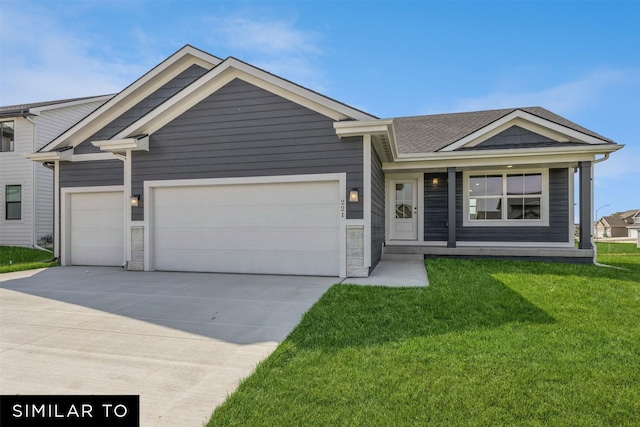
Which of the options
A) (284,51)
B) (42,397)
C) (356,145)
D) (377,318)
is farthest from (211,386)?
(284,51)

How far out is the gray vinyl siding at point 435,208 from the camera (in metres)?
10.2

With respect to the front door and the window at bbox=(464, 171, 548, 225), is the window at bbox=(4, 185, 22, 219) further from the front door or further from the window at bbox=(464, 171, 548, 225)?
the window at bbox=(464, 171, 548, 225)

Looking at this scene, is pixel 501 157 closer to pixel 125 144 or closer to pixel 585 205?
pixel 585 205

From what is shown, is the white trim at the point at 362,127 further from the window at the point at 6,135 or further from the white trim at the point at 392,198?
the window at the point at 6,135

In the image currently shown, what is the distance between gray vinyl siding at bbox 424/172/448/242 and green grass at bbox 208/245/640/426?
197 inches

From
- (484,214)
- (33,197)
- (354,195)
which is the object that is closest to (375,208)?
(354,195)

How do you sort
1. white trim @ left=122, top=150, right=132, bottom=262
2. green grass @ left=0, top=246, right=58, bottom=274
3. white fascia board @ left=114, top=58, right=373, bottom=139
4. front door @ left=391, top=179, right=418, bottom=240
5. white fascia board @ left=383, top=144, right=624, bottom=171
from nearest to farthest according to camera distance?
white fascia board @ left=114, top=58, right=373, bottom=139 < white trim @ left=122, top=150, right=132, bottom=262 < white fascia board @ left=383, top=144, right=624, bottom=171 < green grass @ left=0, top=246, right=58, bottom=274 < front door @ left=391, top=179, right=418, bottom=240

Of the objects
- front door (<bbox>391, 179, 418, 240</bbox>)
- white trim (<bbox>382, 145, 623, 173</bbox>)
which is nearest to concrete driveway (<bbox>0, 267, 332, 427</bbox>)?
front door (<bbox>391, 179, 418, 240</bbox>)

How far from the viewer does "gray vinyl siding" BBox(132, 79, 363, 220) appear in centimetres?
702

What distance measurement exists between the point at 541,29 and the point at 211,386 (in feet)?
43.0

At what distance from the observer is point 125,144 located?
25.6 feet

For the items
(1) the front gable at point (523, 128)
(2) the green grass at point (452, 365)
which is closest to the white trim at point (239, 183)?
(2) the green grass at point (452, 365)

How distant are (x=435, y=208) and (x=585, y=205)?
362 cm

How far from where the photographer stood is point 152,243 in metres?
8.16
